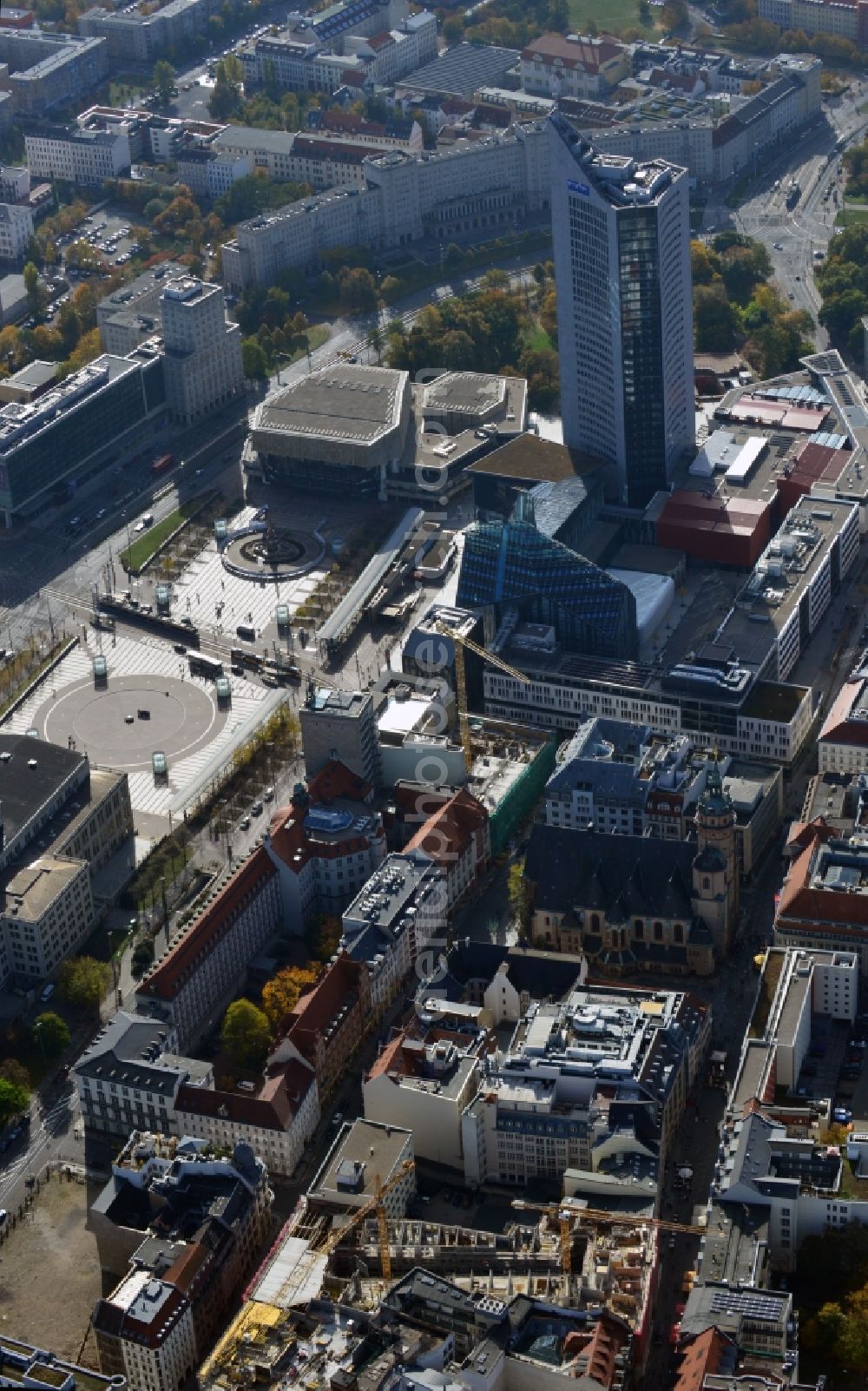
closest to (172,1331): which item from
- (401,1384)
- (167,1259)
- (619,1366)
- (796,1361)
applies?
(167,1259)

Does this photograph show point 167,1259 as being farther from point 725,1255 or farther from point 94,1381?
point 725,1255

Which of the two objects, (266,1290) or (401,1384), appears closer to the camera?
(401,1384)

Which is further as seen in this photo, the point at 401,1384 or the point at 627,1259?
the point at 627,1259

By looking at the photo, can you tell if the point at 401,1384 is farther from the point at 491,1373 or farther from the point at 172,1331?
the point at 172,1331

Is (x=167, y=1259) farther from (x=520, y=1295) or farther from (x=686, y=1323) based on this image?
(x=686, y=1323)

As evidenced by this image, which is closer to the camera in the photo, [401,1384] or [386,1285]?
[401,1384]

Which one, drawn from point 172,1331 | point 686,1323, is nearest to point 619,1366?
point 686,1323

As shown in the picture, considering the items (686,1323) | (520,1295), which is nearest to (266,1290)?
(520,1295)
